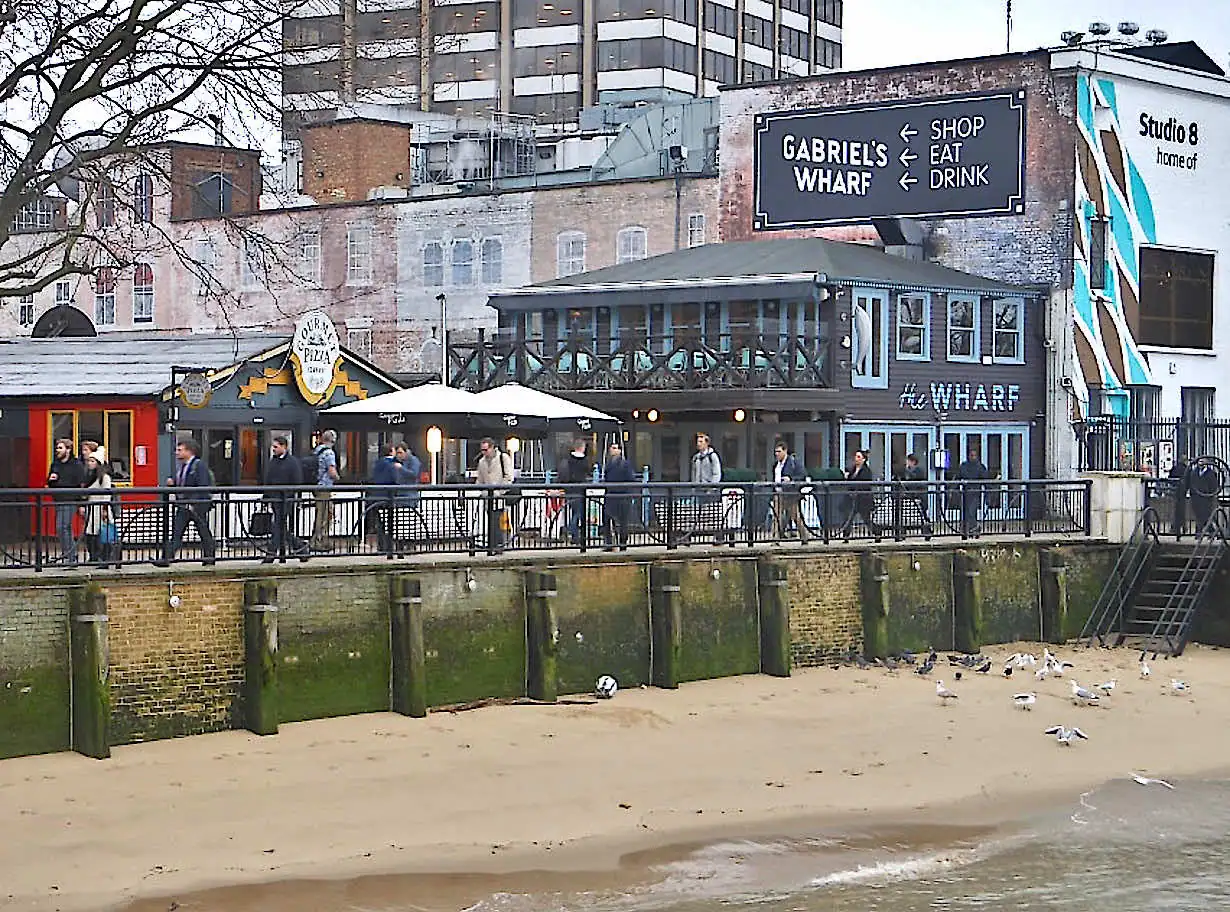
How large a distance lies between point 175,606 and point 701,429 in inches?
781

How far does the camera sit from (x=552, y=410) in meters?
33.4

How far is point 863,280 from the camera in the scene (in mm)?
42094

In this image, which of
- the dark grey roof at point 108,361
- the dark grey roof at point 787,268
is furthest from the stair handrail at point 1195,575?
the dark grey roof at point 108,361

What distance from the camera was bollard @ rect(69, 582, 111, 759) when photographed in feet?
77.3

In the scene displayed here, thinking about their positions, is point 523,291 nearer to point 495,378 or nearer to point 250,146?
point 495,378

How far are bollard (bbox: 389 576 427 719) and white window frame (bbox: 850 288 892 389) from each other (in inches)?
673

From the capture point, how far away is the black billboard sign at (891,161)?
4606 centimetres

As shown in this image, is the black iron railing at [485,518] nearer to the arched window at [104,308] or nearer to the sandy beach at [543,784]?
the sandy beach at [543,784]

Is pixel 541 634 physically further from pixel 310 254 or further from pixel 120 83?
pixel 310 254

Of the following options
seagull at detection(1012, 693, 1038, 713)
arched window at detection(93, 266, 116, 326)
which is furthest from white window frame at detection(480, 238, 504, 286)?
seagull at detection(1012, 693, 1038, 713)

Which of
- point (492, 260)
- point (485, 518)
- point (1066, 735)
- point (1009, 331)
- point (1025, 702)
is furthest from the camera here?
point (492, 260)

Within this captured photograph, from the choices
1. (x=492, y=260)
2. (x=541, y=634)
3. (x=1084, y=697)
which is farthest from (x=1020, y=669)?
(x=492, y=260)

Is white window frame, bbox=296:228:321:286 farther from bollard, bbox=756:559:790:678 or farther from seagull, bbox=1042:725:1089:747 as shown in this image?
seagull, bbox=1042:725:1089:747

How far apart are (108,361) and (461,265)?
2015 cm
